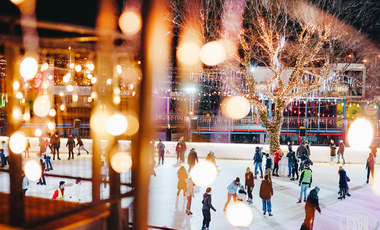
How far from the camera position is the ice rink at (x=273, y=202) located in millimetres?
6023

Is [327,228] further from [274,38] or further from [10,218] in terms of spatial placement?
[274,38]

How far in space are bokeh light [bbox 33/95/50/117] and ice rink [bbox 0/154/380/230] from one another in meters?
4.98

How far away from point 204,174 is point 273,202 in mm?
4163

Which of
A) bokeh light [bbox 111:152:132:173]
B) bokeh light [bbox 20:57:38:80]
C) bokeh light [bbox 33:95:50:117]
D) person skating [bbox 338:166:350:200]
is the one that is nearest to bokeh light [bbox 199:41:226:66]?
person skating [bbox 338:166:350:200]

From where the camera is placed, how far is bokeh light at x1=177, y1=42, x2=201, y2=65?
13169mm

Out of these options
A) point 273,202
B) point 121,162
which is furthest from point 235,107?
point 121,162

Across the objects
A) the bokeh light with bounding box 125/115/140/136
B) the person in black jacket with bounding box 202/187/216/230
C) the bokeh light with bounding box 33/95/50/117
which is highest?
the bokeh light with bounding box 33/95/50/117

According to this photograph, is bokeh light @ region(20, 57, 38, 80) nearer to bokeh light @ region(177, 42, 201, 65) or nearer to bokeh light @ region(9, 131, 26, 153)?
bokeh light @ region(9, 131, 26, 153)

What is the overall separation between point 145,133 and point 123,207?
3.81 ft

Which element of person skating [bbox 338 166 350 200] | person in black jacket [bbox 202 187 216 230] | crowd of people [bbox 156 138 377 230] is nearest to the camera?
person in black jacket [bbox 202 187 216 230]

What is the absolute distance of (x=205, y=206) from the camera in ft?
18.4

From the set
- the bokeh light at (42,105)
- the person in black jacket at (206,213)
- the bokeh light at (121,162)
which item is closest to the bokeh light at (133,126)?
the bokeh light at (121,162)

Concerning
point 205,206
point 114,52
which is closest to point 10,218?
point 114,52

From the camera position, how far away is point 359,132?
20.0 metres
